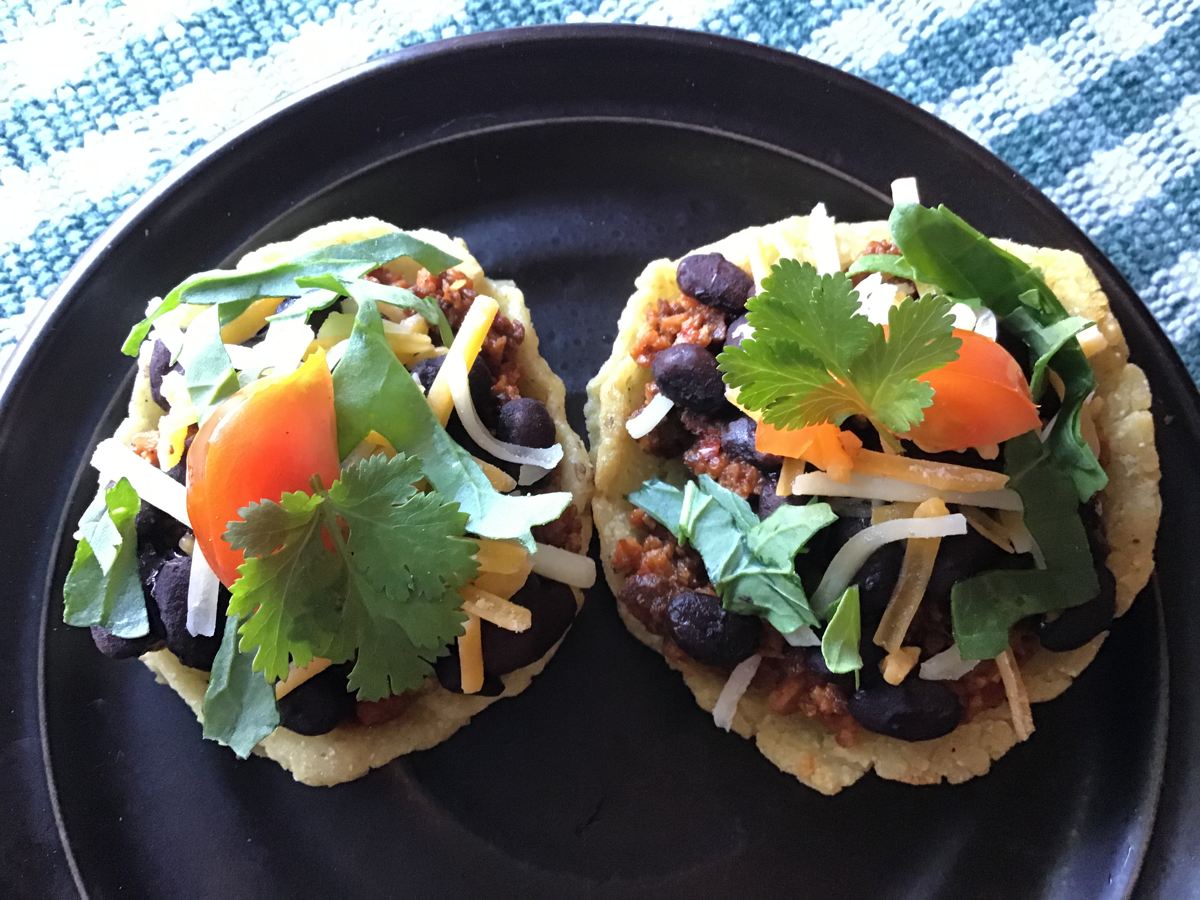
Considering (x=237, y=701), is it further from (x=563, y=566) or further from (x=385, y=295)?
(x=385, y=295)

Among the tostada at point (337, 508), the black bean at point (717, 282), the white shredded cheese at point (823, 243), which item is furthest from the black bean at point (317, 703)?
the white shredded cheese at point (823, 243)

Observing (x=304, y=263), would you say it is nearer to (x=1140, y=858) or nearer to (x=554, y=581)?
(x=554, y=581)

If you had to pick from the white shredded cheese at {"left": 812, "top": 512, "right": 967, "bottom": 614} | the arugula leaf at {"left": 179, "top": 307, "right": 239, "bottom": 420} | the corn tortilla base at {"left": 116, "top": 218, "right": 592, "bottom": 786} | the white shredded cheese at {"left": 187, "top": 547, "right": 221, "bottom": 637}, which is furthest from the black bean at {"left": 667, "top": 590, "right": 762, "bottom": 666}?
the arugula leaf at {"left": 179, "top": 307, "right": 239, "bottom": 420}

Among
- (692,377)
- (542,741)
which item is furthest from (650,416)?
(542,741)

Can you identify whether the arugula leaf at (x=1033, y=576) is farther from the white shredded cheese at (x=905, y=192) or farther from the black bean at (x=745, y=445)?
the white shredded cheese at (x=905, y=192)

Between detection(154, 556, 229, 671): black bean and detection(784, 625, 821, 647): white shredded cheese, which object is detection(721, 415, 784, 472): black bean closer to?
detection(784, 625, 821, 647): white shredded cheese
